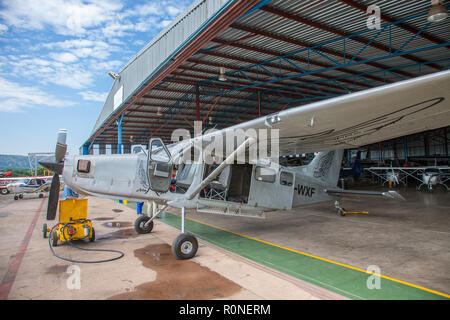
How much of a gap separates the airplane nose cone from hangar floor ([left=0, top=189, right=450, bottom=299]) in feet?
6.02

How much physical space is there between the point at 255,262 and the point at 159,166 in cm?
281

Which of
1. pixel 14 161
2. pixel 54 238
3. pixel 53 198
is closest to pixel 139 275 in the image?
pixel 53 198

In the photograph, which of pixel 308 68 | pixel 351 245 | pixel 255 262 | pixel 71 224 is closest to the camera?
pixel 255 262

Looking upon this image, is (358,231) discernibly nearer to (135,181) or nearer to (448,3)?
(135,181)

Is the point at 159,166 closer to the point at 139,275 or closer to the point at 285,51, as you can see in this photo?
→ the point at 139,275

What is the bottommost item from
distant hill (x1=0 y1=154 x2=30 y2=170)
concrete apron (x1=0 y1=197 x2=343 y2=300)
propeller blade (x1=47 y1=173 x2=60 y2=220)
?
concrete apron (x1=0 y1=197 x2=343 y2=300)

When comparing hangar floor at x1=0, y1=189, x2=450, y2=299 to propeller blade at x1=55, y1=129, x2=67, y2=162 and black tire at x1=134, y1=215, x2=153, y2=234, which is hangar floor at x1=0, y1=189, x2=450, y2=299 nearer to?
black tire at x1=134, y1=215, x2=153, y2=234

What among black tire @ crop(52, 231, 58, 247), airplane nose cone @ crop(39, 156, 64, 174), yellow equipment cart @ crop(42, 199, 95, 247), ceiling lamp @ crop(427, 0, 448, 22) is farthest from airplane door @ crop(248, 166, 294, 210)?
ceiling lamp @ crop(427, 0, 448, 22)

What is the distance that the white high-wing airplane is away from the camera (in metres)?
3.59

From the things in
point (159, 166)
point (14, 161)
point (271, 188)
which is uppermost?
point (14, 161)

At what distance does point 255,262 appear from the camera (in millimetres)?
5152

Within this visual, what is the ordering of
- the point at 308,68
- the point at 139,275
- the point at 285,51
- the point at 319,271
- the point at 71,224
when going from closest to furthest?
the point at 139,275 < the point at 319,271 < the point at 71,224 < the point at 285,51 < the point at 308,68

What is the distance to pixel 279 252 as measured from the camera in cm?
584
